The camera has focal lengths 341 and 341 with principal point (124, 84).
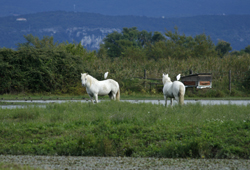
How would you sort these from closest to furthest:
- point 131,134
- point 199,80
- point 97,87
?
point 131,134, point 97,87, point 199,80

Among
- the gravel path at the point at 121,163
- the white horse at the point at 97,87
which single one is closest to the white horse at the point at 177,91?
the white horse at the point at 97,87

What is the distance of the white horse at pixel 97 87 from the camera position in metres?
19.0

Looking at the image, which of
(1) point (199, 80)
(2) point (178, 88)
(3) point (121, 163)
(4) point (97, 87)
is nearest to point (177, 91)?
(2) point (178, 88)

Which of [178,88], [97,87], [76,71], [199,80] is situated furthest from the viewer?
[76,71]

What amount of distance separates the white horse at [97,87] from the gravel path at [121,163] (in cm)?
915

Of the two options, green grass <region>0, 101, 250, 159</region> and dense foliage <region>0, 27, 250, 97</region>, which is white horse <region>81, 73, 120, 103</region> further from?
dense foliage <region>0, 27, 250, 97</region>

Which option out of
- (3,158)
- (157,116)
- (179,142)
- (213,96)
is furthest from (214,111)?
(213,96)

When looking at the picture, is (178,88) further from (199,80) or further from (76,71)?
(76,71)

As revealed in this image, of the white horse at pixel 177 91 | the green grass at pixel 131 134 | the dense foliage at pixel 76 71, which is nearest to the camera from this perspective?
the green grass at pixel 131 134

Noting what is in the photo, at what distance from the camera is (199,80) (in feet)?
98.2

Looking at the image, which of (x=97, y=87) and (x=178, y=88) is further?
(x=97, y=87)

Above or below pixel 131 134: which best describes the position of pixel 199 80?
above

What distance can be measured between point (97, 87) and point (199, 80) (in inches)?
526

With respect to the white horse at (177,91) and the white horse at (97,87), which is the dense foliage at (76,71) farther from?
the white horse at (177,91)
